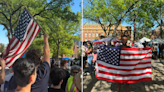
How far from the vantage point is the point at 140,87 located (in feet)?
18.4

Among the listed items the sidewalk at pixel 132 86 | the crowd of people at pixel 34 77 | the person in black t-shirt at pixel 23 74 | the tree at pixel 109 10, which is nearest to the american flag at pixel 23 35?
the crowd of people at pixel 34 77

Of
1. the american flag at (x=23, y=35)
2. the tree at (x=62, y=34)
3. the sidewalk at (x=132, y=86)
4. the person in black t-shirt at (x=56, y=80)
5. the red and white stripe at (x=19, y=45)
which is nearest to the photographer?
→ the person in black t-shirt at (x=56, y=80)

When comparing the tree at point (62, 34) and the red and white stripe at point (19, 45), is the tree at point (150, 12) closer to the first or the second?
the tree at point (62, 34)

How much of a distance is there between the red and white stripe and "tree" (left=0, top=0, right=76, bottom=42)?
0.39m

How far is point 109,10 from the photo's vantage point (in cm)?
1716

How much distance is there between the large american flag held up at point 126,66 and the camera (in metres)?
4.37

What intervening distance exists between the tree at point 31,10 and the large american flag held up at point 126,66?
302cm

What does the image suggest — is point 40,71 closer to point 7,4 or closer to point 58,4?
point 7,4

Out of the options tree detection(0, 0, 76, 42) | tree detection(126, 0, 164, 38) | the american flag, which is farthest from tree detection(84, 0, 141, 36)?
the american flag

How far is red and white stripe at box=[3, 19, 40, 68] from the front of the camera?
3.20 metres

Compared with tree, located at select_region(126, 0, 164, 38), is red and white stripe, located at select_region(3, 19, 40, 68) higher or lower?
lower

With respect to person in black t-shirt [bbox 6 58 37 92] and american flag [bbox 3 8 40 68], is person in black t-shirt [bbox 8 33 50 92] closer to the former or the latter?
person in black t-shirt [bbox 6 58 37 92]

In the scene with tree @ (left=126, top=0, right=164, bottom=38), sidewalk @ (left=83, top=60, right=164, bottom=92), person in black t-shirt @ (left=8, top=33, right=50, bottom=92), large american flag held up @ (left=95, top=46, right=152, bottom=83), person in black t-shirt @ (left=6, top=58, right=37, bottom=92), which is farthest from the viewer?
tree @ (left=126, top=0, right=164, bottom=38)

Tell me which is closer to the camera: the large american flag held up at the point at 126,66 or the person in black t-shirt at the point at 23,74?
the person in black t-shirt at the point at 23,74
